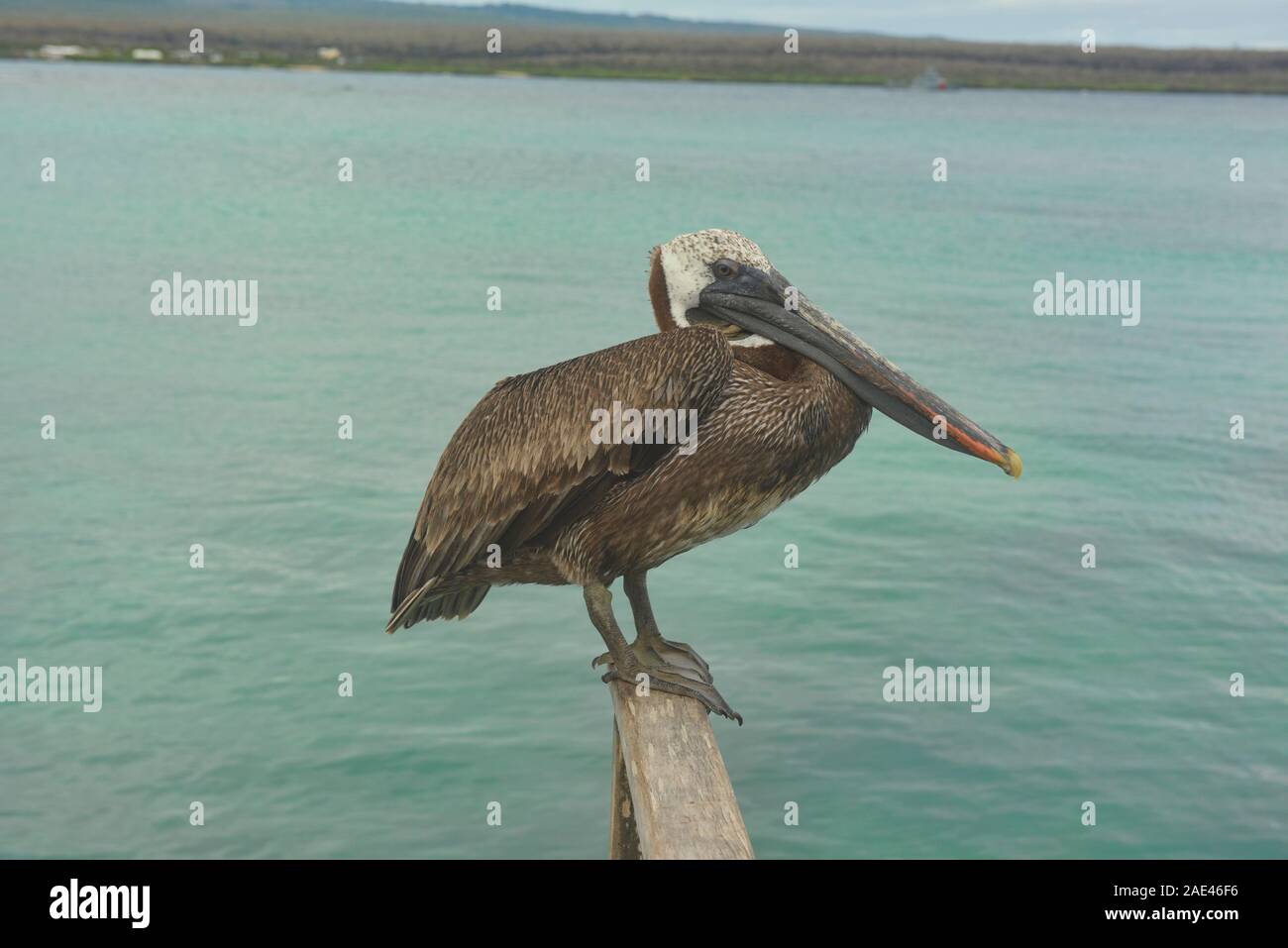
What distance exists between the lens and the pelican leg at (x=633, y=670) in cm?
388

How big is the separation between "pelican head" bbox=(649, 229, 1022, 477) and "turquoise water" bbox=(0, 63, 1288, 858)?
4106mm

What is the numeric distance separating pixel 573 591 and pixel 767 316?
19.5ft

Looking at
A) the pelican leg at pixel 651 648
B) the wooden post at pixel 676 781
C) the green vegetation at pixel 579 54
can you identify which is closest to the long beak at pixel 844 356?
the pelican leg at pixel 651 648

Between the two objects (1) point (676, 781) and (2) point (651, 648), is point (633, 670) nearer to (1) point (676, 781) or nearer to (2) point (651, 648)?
(2) point (651, 648)

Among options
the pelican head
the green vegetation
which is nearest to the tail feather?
the pelican head

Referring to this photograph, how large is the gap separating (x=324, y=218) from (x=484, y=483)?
27186 mm

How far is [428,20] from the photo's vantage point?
181000 millimetres

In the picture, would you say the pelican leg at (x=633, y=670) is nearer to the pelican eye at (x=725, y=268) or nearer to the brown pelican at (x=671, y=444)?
the brown pelican at (x=671, y=444)

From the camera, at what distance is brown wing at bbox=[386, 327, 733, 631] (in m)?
3.71

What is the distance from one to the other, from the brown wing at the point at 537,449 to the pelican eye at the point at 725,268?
0.49 ft

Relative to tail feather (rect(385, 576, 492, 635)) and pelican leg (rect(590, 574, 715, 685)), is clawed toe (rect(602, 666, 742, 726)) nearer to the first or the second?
pelican leg (rect(590, 574, 715, 685))

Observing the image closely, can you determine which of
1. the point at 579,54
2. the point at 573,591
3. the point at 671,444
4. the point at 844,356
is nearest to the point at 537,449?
the point at 671,444

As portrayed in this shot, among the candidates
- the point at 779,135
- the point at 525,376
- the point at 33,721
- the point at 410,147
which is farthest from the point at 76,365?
the point at 779,135

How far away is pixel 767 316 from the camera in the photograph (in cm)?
376
